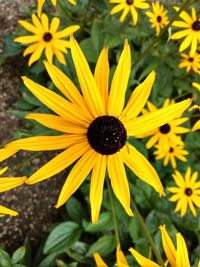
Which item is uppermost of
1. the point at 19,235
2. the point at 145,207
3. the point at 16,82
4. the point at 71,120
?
the point at 16,82

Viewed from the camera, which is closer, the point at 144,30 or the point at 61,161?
the point at 61,161

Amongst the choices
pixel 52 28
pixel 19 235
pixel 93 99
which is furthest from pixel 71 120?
pixel 19 235

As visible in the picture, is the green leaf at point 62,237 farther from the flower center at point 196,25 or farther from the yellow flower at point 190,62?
the flower center at point 196,25

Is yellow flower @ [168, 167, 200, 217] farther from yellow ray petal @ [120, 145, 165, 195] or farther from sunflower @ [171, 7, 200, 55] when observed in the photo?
yellow ray petal @ [120, 145, 165, 195]

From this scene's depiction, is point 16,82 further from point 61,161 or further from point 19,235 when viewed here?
point 61,161

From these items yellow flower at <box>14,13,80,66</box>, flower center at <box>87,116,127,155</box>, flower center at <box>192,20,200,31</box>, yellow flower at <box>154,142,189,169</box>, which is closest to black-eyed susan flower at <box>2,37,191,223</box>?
flower center at <box>87,116,127,155</box>

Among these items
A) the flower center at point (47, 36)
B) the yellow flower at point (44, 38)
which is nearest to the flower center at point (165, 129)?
the yellow flower at point (44, 38)

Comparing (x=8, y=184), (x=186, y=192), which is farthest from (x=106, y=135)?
(x=186, y=192)
